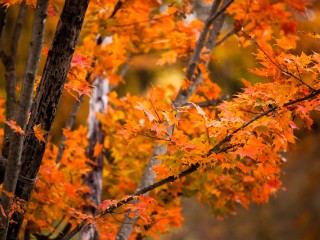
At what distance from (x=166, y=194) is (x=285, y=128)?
7.53 feet

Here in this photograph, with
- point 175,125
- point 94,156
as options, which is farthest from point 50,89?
point 94,156

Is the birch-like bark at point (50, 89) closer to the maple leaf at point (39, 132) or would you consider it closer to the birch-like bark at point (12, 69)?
the maple leaf at point (39, 132)

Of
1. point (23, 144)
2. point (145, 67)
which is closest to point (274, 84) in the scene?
point (23, 144)

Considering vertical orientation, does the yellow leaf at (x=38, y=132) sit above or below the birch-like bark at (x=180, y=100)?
above

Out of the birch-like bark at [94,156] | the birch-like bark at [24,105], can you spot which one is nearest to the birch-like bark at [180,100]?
the birch-like bark at [94,156]

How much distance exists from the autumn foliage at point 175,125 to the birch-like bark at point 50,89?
0.07 metres

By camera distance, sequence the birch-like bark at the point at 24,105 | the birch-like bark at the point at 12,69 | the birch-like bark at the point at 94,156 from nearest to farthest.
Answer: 1. the birch-like bark at the point at 24,105
2. the birch-like bark at the point at 12,69
3. the birch-like bark at the point at 94,156

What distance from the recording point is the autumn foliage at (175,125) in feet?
7.89

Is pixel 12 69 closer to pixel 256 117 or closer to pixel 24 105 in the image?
pixel 24 105

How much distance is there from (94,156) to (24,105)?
2.56m

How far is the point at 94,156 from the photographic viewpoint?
4785 mm

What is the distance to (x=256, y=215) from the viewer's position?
11039mm

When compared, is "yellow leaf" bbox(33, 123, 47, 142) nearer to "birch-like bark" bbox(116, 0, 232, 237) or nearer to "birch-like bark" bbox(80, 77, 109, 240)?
"birch-like bark" bbox(116, 0, 232, 237)

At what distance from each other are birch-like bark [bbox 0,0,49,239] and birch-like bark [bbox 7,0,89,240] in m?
0.12
